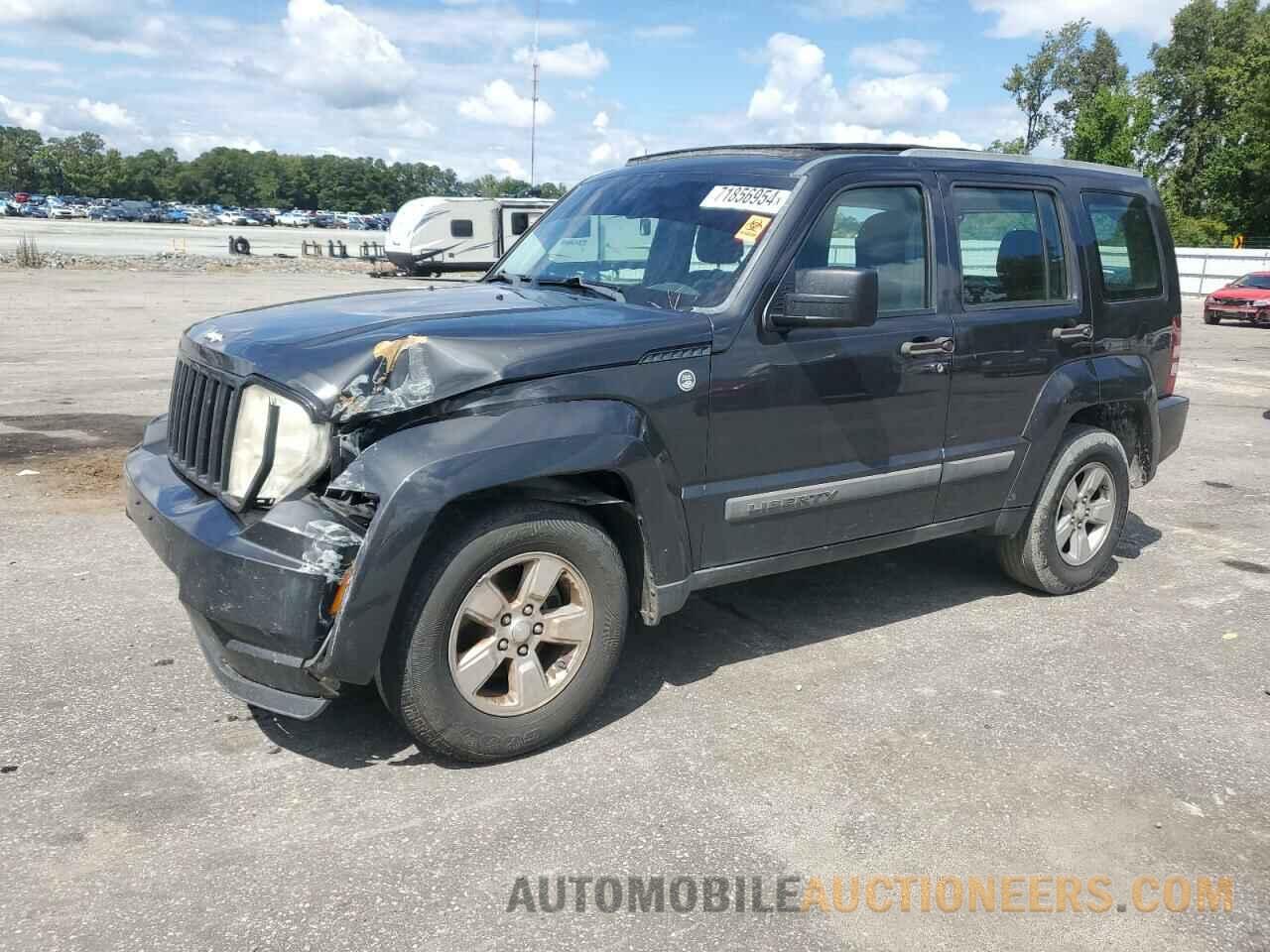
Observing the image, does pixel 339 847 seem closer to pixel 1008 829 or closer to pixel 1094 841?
pixel 1008 829

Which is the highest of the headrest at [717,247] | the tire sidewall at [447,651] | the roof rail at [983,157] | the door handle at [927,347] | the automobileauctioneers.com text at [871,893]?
the roof rail at [983,157]

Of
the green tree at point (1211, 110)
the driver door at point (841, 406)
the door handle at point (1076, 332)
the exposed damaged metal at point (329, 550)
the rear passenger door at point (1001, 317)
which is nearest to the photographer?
the exposed damaged metal at point (329, 550)

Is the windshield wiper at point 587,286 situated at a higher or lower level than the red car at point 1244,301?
higher

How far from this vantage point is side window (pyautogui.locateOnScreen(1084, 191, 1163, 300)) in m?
5.31

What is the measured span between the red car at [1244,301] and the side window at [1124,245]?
2350 cm

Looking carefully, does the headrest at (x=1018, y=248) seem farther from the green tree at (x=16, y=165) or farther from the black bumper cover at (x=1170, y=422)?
the green tree at (x=16, y=165)

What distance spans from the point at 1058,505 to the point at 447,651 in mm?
3327

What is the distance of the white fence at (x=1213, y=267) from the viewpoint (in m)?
39.4

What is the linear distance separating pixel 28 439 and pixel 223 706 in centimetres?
560

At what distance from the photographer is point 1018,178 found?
16.3 feet

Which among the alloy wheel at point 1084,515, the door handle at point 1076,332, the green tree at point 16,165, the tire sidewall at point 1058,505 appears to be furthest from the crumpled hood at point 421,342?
the green tree at point 16,165

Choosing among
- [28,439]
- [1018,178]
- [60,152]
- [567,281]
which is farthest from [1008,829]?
[60,152]

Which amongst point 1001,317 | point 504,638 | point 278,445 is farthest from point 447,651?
point 1001,317

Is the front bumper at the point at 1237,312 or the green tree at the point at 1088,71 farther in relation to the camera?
the green tree at the point at 1088,71
